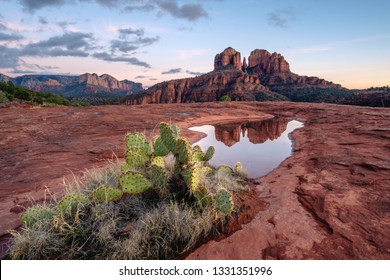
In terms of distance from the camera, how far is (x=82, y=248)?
3.42m

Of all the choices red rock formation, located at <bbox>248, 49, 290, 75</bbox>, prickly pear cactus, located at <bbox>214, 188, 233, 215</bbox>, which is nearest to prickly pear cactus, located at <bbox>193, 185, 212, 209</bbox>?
prickly pear cactus, located at <bbox>214, 188, 233, 215</bbox>

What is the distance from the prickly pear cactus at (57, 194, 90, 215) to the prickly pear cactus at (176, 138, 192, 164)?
5.18 ft

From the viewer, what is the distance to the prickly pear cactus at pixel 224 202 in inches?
152

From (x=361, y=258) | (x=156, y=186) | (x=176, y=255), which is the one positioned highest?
(x=156, y=186)

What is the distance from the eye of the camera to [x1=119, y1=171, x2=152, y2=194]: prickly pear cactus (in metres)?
3.91

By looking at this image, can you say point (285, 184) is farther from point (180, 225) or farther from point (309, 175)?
point (180, 225)

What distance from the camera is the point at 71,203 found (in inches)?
149

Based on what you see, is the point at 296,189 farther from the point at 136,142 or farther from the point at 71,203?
the point at 71,203

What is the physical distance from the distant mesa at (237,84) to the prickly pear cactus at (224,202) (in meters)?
84.6

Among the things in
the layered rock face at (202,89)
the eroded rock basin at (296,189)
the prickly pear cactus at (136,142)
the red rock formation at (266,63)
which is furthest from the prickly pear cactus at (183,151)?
the red rock formation at (266,63)

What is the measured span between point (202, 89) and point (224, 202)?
364 ft

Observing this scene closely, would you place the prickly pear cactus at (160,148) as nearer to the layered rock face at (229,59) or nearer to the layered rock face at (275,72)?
the layered rock face at (275,72)

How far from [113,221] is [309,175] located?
479cm
